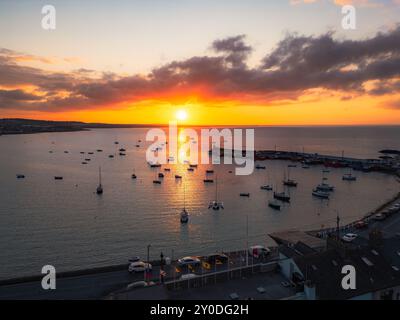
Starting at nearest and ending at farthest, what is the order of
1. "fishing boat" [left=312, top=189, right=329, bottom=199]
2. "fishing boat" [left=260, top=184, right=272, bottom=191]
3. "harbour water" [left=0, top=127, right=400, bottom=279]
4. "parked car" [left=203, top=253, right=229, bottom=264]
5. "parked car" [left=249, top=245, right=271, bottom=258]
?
1. "parked car" [left=203, top=253, right=229, bottom=264]
2. "parked car" [left=249, top=245, right=271, bottom=258]
3. "harbour water" [left=0, top=127, right=400, bottom=279]
4. "fishing boat" [left=312, top=189, right=329, bottom=199]
5. "fishing boat" [left=260, top=184, right=272, bottom=191]

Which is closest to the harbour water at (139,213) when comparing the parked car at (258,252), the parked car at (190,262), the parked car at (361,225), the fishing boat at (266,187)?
the fishing boat at (266,187)

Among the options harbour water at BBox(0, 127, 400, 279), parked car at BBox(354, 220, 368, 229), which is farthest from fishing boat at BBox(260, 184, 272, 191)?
parked car at BBox(354, 220, 368, 229)

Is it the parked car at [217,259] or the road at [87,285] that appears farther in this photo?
the parked car at [217,259]

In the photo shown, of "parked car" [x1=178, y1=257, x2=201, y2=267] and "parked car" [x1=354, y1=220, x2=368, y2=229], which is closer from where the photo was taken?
"parked car" [x1=178, y1=257, x2=201, y2=267]

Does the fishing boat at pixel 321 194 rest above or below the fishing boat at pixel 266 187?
below

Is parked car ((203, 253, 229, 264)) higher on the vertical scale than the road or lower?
higher

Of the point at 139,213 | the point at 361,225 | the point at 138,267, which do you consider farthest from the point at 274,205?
the point at 138,267

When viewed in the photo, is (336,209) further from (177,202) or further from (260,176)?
(260,176)

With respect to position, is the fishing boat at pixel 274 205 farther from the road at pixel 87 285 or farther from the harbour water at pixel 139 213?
the road at pixel 87 285

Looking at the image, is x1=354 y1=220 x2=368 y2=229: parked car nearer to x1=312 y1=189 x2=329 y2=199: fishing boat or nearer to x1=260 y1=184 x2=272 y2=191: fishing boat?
x1=312 y1=189 x2=329 y2=199: fishing boat

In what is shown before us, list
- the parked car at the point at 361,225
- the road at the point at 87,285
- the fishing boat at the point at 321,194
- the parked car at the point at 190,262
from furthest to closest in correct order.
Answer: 1. the fishing boat at the point at 321,194
2. the parked car at the point at 361,225
3. the parked car at the point at 190,262
4. the road at the point at 87,285

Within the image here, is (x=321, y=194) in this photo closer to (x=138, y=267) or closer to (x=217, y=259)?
(x=217, y=259)

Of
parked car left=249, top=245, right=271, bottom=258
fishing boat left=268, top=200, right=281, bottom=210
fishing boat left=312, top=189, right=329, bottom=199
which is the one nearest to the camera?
parked car left=249, top=245, right=271, bottom=258

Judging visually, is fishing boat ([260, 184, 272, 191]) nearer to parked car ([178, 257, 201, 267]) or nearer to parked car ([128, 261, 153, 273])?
parked car ([178, 257, 201, 267])
